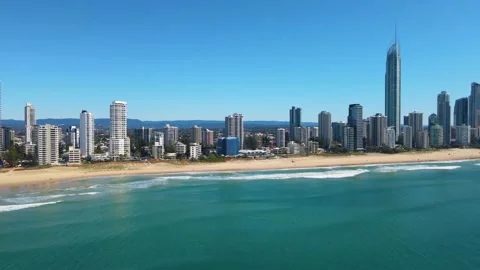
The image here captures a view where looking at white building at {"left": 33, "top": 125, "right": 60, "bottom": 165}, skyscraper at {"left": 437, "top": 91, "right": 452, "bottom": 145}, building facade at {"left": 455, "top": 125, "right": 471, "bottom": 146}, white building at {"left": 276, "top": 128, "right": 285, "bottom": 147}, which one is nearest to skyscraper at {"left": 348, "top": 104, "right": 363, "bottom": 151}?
white building at {"left": 276, "top": 128, "right": 285, "bottom": 147}

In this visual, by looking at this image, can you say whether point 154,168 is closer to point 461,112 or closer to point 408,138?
point 408,138

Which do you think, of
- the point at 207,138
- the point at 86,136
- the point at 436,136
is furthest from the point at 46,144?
the point at 436,136

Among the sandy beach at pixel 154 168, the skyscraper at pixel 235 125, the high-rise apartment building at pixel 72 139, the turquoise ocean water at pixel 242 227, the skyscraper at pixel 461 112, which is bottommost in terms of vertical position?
the turquoise ocean water at pixel 242 227

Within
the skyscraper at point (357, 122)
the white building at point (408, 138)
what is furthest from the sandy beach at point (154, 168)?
the white building at point (408, 138)

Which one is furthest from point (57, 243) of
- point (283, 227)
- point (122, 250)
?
point (283, 227)

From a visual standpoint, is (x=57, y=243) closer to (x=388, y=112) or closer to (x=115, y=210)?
(x=115, y=210)

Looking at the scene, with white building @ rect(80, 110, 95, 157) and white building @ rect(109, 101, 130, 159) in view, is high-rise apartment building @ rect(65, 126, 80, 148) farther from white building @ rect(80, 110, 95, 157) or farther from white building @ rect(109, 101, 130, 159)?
white building @ rect(109, 101, 130, 159)

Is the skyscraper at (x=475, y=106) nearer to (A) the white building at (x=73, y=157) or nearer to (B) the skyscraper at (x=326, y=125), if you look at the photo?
(B) the skyscraper at (x=326, y=125)
